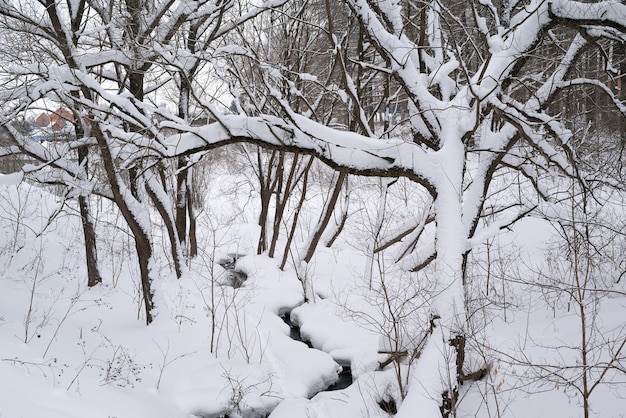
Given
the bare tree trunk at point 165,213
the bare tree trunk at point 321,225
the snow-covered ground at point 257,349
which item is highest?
the bare tree trunk at point 321,225

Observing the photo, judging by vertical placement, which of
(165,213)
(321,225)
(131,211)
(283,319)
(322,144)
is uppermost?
(321,225)

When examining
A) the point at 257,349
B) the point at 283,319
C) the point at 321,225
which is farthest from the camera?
the point at 321,225

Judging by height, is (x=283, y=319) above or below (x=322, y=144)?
below

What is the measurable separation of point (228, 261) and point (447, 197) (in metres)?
11.3

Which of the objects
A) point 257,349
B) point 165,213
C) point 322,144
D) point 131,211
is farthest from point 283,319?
point 322,144

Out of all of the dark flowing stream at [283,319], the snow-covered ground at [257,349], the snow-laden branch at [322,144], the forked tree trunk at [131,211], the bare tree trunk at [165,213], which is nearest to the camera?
the snow-covered ground at [257,349]

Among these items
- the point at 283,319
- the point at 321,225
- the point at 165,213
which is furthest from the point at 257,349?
the point at 321,225

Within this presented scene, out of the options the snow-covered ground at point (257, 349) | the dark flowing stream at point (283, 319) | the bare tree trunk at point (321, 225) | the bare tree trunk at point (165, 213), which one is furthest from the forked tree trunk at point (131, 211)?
the bare tree trunk at point (321, 225)

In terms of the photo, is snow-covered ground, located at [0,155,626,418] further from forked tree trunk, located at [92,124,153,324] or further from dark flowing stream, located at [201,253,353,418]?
forked tree trunk, located at [92,124,153,324]

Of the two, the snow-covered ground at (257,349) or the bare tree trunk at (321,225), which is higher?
the bare tree trunk at (321,225)

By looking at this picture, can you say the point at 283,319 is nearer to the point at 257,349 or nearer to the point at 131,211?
the point at 257,349

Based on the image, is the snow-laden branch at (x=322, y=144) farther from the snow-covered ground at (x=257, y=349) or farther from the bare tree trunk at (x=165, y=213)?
the bare tree trunk at (x=165, y=213)

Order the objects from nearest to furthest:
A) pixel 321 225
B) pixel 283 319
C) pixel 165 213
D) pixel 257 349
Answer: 1. pixel 257 349
2. pixel 165 213
3. pixel 283 319
4. pixel 321 225

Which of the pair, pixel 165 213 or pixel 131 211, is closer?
pixel 131 211
